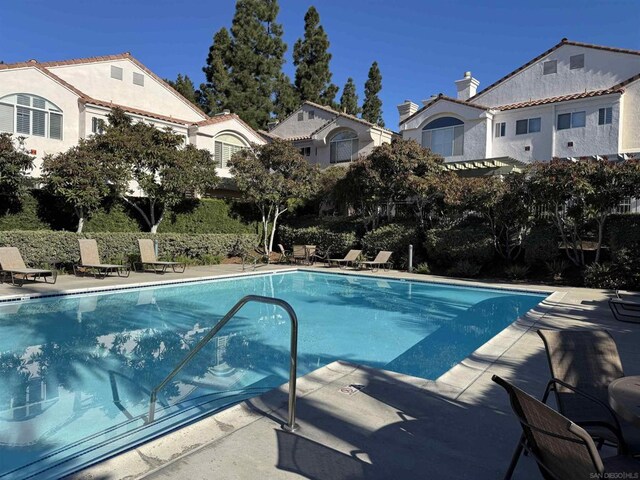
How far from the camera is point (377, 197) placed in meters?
21.0

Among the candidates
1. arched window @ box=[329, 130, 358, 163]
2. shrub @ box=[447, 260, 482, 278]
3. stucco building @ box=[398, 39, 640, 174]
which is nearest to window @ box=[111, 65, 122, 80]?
arched window @ box=[329, 130, 358, 163]

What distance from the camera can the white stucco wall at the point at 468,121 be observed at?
25797mm

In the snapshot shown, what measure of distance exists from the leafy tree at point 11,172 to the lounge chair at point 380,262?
42.1 feet

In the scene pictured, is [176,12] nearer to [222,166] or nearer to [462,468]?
[222,166]

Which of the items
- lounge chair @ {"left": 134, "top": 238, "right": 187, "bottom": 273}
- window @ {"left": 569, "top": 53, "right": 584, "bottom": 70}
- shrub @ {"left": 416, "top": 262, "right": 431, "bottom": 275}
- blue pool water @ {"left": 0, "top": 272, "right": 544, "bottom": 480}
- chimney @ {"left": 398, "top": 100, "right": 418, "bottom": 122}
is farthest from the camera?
chimney @ {"left": 398, "top": 100, "right": 418, "bottom": 122}

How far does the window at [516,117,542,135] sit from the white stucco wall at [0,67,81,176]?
23.0 m

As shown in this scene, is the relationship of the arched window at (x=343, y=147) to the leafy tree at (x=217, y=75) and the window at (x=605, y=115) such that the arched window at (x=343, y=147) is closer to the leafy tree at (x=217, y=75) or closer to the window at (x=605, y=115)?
the leafy tree at (x=217, y=75)

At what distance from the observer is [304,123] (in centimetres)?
3397

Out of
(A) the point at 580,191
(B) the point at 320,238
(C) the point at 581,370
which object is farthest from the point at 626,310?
(B) the point at 320,238

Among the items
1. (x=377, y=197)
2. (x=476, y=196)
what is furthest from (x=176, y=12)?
(x=476, y=196)

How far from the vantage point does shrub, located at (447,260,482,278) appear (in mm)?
17734

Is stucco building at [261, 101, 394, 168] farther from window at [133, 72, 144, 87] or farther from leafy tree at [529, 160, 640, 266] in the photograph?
leafy tree at [529, 160, 640, 266]

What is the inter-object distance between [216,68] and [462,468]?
4165cm

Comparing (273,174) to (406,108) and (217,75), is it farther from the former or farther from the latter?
(217,75)
